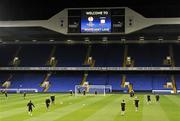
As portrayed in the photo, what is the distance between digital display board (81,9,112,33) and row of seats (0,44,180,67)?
30545 millimetres

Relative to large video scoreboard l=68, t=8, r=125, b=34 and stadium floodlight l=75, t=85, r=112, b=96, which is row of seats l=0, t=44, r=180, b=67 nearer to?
stadium floodlight l=75, t=85, r=112, b=96

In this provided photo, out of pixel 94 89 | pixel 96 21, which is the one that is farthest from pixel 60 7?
pixel 94 89

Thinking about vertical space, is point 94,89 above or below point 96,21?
below

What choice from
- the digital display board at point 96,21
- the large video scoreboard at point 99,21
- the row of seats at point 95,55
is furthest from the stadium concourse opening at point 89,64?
the digital display board at point 96,21

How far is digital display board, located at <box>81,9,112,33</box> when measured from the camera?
181ft

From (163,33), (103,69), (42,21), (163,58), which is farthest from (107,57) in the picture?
(42,21)

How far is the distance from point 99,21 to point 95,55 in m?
34.1

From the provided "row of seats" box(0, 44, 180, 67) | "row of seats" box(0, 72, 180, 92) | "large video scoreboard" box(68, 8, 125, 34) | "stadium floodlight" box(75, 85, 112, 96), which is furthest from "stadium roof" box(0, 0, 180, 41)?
"row of seats" box(0, 44, 180, 67)

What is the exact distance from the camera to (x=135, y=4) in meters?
59.4

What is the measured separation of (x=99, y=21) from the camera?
5522 cm

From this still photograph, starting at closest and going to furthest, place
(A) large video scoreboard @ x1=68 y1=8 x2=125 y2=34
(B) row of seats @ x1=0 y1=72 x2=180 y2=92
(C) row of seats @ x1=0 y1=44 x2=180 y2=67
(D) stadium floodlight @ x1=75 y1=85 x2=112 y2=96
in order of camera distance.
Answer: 1. (A) large video scoreboard @ x1=68 y1=8 x2=125 y2=34
2. (D) stadium floodlight @ x1=75 y1=85 x2=112 y2=96
3. (B) row of seats @ x1=0 y1=72 x2=180 y2=92
4. (C) row of seats @ x1=0 y1=44 x2=180 y2=67

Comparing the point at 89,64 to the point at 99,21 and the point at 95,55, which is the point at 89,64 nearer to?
the point at 95,55

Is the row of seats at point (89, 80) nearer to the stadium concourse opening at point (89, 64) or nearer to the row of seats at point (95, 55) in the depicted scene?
the stadium concourse opening at point (89, 64)

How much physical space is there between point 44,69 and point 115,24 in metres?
34.5
